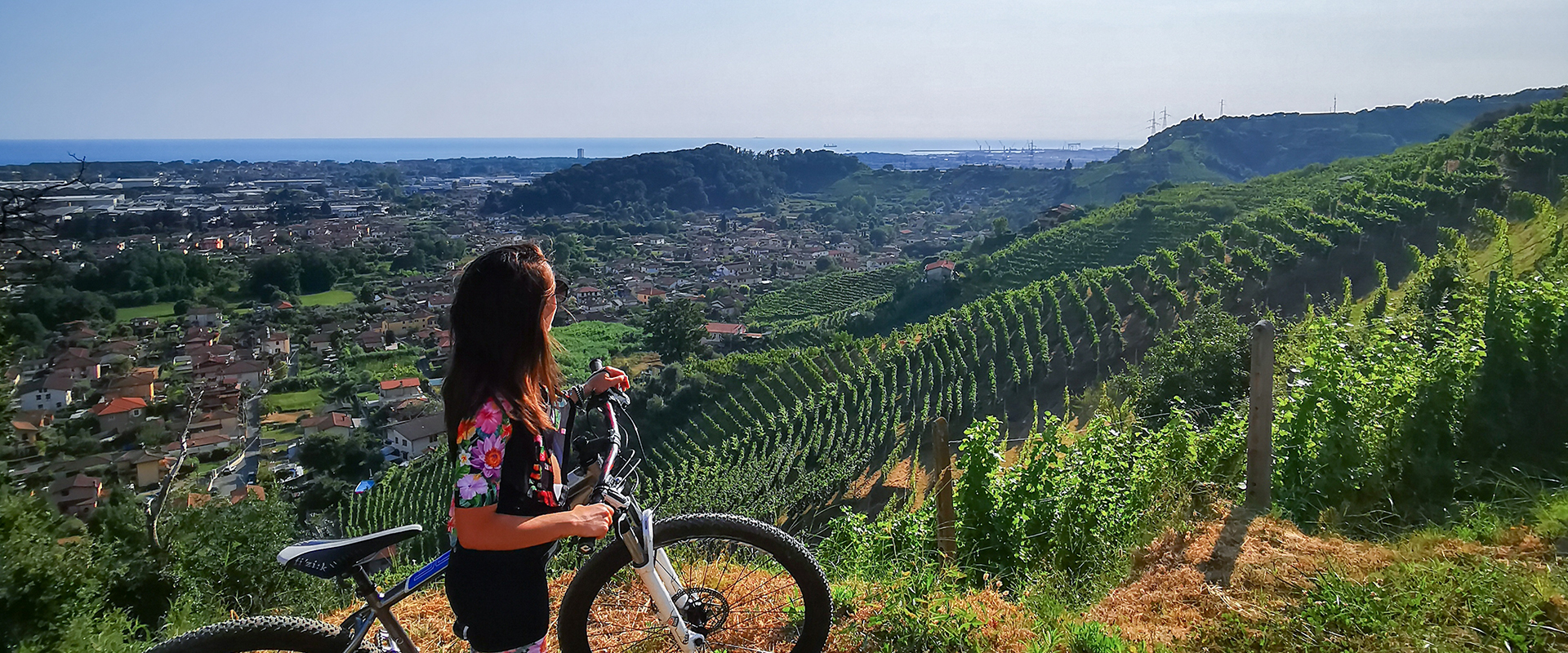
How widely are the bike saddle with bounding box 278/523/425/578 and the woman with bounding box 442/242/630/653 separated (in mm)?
272

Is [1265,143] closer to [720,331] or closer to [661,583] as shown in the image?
[720,331]

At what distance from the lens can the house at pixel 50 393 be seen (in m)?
19.7

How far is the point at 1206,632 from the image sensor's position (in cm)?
263

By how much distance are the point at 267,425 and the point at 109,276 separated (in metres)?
16.8

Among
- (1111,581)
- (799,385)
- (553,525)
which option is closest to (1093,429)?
(1111,581)

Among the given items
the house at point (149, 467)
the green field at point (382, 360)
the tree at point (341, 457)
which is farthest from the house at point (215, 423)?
the green field at point (382, 360)

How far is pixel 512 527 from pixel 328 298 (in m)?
51.1

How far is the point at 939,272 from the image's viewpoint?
134ft

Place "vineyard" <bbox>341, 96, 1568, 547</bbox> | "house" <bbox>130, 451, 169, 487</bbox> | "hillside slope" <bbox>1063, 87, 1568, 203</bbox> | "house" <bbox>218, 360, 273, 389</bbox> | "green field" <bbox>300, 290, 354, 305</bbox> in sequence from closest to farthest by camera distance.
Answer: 1. "house" <bbox>130, 451, 169, 487</bbox>
2. "vineyard" <bbox>341, 96, 1568, 547</bbox>
3. "house" <bbox>218, 360, 273, 389</bbox>
4. "green field" <bbox>300, 290, 354, 305</bbox>
5. "hillside slope" <bbox>1063, 87, 1568, 203</bbox>

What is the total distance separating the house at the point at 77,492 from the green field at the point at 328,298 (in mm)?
32051

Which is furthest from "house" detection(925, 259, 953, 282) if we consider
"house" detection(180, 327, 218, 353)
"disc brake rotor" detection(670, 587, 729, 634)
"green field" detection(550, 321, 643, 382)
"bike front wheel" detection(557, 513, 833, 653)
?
"disc brake rotor" detection(670, 587, 729, 634)

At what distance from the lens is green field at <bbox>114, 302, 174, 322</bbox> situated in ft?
111

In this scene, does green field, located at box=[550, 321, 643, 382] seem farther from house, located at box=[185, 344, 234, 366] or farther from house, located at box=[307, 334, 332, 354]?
house, located at box=[185, 344, 234, 366]

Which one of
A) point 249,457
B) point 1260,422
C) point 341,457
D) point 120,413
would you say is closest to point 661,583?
point 1260,422
